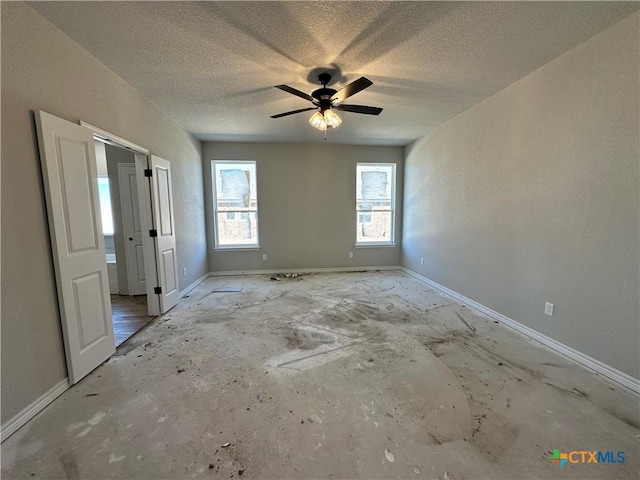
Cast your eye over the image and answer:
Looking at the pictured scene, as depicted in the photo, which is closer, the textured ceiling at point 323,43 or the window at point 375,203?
the textured ceiling at point 323,43

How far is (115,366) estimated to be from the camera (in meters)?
2.21

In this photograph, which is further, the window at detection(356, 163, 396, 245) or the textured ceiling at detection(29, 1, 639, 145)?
the window at detection(356, 163, 396, 245)

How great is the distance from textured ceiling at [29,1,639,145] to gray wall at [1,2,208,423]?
0.22 m

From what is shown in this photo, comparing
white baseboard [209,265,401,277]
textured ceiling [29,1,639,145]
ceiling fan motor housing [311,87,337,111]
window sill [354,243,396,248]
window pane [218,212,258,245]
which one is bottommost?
white baseboard [209,265,401,277]

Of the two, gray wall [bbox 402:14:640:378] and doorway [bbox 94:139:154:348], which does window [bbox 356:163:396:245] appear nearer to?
gray wall [bbox 402:14:640:378]

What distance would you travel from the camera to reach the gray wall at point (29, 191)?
1541 millimetres

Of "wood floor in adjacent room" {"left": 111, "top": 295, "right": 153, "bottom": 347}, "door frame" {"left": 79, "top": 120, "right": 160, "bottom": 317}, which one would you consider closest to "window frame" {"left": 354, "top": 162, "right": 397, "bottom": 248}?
"door frame" {"left": 79, "top": 120, "right": 160, "bottom": 317}

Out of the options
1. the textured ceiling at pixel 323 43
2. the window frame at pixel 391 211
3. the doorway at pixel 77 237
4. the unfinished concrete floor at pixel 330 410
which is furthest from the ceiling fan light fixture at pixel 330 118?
the window frame at pixel 391 211

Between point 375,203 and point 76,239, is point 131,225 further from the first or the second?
point 375,203

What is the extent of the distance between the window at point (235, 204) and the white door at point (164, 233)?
165 cm

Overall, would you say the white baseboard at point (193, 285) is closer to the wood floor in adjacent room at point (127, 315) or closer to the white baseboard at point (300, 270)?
the white baseboard at point (300, 270)

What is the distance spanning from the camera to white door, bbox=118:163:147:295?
154 inches

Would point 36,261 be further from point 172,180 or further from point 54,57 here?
point 172,180

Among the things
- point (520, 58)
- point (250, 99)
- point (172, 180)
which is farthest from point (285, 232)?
point (520, 58)
